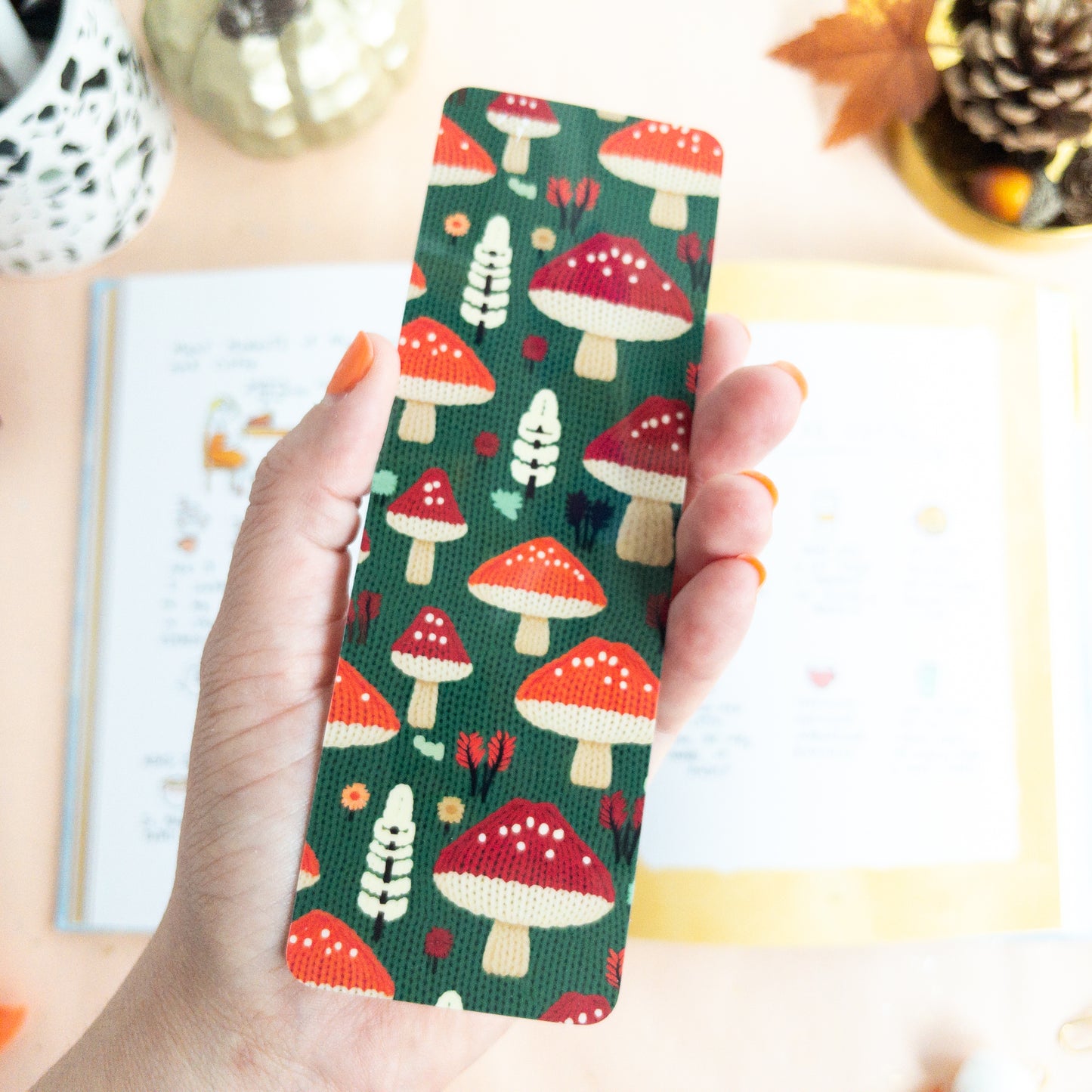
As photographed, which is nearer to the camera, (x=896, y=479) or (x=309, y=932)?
(x=309, y=932)

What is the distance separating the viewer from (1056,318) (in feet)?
1.78

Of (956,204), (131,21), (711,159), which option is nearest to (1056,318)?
(956,204)

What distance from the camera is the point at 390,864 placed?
14.8 inches

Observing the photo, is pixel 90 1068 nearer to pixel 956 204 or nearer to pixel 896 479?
pixel 896 479

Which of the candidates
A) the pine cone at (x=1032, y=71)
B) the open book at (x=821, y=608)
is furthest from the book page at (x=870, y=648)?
the pine cone at (x=1032, y=71)

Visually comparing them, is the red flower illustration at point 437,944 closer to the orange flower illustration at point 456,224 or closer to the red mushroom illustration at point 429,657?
the red mushroom illustration at point 429,657

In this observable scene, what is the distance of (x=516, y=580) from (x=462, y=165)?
0.64 feet

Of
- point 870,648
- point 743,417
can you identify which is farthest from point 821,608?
point 743,417

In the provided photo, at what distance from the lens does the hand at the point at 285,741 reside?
410mm

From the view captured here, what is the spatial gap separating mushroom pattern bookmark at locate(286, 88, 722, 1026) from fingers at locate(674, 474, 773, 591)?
4cm

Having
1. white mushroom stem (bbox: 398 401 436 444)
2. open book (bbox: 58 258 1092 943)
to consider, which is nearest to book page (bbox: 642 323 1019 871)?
open book (bbox: 58 258 1092 943)

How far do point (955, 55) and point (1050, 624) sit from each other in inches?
13.5

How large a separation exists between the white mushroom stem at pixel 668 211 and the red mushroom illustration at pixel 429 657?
0.68 feet

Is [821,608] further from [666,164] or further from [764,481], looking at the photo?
[666,164]
